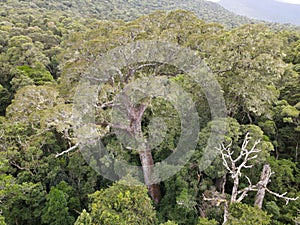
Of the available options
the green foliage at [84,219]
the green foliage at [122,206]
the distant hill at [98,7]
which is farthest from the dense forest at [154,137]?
the distant hill at [98,7]

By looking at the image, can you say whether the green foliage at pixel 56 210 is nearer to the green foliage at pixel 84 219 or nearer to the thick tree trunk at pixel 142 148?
the thick tree trunk at pixel 142 148

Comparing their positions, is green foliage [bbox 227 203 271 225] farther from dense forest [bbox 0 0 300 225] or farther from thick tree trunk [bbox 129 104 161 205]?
thick tree trunk [bbox 129 104 161 205]

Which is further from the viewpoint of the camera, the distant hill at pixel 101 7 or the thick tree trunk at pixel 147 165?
the distant hill at pixel 101 7

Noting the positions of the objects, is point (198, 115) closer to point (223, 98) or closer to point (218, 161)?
point (223, 98)

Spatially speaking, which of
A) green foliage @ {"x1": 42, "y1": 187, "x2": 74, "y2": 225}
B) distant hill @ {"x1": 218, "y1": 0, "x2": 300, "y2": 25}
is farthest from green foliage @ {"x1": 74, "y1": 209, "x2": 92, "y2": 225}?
distant hill @ {"x1": 218, "y1": 0, "x2": 300, "y2": 25}

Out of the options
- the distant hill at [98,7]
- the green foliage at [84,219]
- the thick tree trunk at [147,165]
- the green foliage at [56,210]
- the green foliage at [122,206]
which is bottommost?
the green foliage at [56,210]

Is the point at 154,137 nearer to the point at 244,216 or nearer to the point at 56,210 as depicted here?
the point at 244,216

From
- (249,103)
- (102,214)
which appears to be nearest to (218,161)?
(249,103)

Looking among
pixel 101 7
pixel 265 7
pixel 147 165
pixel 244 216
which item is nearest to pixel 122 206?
pixel 147 165
